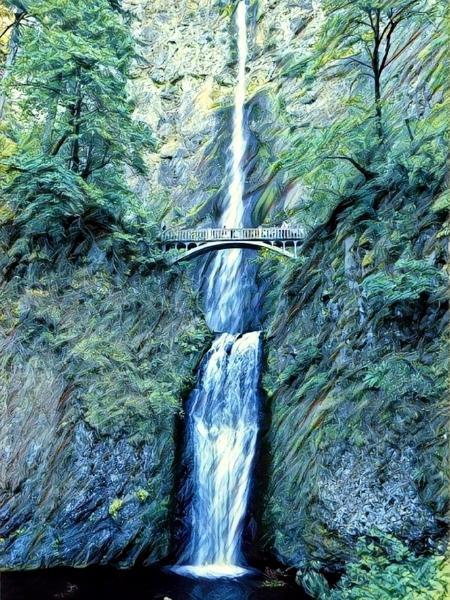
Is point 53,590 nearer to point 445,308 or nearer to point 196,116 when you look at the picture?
point 445,308

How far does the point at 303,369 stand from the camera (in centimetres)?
1362

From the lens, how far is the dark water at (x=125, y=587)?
35.3ft

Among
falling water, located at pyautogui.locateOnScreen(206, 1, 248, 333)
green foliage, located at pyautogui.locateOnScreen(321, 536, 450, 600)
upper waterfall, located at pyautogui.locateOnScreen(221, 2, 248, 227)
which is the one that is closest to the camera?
green foliage, located at pyautogui.locateOnScreen(321, 536, 450, 600)

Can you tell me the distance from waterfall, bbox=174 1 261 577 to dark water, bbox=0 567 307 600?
0.80m

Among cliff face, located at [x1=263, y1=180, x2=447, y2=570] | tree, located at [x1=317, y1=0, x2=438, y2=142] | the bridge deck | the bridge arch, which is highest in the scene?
tree, located at [x1=317, y1=0, x2=438, y2=142]

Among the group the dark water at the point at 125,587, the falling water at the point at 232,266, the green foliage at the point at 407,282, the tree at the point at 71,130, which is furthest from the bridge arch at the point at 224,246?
the dark water at the point at 125,587

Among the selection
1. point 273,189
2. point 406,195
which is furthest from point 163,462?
point 273,189

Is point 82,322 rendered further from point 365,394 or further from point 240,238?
point 365,394

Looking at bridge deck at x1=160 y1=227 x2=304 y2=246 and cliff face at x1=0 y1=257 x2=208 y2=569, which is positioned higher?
bridge deck at x1=160 y1=227 x2=304 y2=246

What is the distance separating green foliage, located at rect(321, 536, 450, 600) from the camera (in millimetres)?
6745

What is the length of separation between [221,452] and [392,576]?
7681mm

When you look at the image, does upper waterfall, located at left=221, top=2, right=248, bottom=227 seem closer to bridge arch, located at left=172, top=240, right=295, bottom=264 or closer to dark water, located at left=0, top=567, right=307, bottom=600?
bridge arch, located at left=172, top=240, right=295, bottom=264

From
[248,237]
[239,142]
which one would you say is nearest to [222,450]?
[248,237]

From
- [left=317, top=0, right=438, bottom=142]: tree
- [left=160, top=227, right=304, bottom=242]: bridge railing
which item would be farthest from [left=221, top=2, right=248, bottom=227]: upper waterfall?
[left=317, top=0, right=438, bottom=142]: tree
